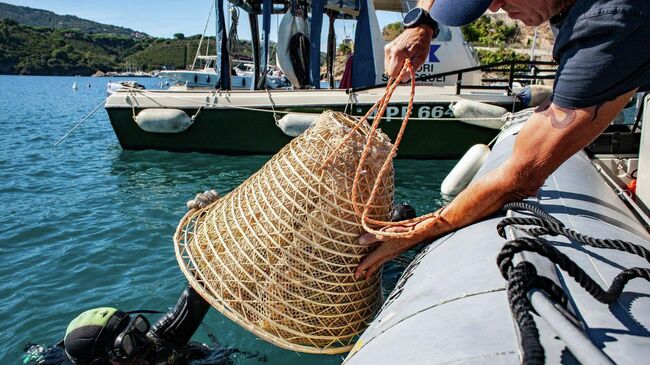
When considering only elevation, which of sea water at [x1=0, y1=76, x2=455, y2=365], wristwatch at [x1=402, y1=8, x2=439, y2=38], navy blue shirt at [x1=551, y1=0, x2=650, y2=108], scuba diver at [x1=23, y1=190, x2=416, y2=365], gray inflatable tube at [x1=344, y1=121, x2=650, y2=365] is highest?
wristwatch at [x1=402, y1=8, x2=439, y2=38]

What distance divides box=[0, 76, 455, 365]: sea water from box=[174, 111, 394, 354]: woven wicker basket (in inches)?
36.9

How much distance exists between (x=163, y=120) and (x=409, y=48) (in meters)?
8.99

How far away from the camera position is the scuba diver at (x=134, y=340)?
2904 millimetres

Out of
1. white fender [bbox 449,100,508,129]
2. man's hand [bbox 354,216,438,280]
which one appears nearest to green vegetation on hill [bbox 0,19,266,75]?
white fender [bbox 449,100,508,129]

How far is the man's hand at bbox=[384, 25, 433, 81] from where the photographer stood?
242 cm

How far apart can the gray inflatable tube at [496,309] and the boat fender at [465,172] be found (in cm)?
443

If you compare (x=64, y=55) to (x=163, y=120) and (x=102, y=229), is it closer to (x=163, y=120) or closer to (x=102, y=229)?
(x=163, y=120)

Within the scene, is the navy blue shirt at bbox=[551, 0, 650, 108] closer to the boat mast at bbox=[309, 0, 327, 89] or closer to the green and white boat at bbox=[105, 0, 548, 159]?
the green and white boat at bbox=[105, 0, 548, 159]

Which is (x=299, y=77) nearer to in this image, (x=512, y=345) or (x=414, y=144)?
(x=414, y=144)

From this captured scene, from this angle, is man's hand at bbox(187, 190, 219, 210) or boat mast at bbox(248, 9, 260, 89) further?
boat mast at bbox(248, 9, 260, 89)

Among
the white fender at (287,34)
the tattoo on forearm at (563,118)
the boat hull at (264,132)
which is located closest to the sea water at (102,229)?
the boat hull at (264,132)

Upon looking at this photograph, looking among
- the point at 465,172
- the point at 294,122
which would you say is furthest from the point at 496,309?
the point at 294,122

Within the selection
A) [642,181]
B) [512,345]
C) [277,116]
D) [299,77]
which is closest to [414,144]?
[277,116]

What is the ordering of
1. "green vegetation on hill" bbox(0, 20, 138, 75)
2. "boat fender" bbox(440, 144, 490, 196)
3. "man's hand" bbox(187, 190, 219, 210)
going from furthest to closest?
"green vegetation on hill" bbox(0, 20, 138, 75)
"boat fender" bbox(440, 144, 490, 196)
"man's hand" bbox(187, 190, 219, 210)
